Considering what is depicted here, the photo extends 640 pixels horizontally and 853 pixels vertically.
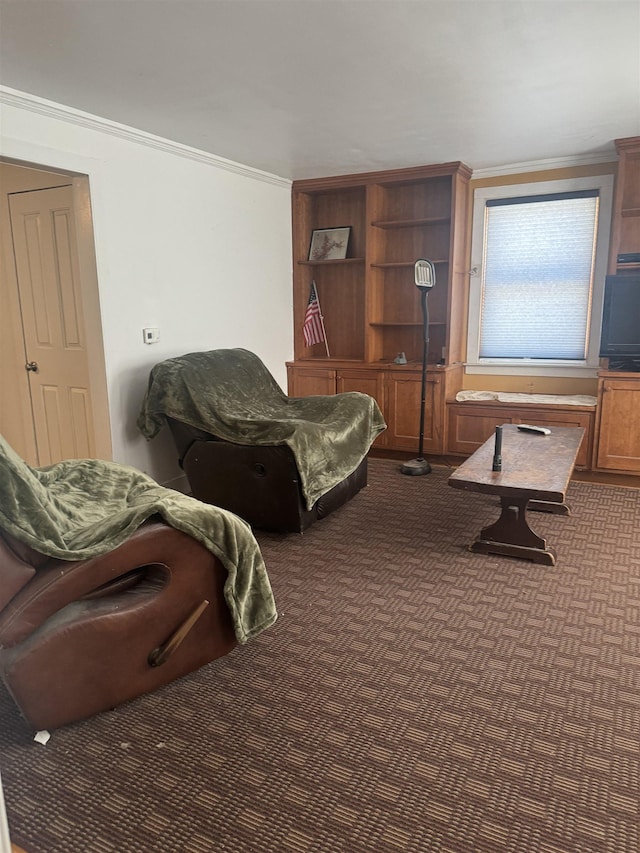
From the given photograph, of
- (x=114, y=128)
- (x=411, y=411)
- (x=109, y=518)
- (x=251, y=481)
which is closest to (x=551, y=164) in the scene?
(x=411, y=411)

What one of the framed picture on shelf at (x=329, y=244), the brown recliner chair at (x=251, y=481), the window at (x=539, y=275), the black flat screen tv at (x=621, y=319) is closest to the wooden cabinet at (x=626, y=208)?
the black flat screen tv at (x=621, y=319)

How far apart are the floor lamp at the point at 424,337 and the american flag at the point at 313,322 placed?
1117 millimetres

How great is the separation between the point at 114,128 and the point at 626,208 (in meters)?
3.43

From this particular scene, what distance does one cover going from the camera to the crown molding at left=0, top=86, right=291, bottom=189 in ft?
9.76

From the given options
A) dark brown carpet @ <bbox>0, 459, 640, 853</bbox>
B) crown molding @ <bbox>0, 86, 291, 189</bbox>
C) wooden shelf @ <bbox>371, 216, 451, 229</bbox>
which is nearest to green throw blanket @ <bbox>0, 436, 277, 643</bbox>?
dark brown carpet @ <bbox>0, 459, 640, 853</bbox>

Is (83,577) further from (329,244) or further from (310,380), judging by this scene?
(329,244)

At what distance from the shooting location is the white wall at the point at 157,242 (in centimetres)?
328

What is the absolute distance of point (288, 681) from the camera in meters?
2.17

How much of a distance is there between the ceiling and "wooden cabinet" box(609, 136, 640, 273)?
0.21 metres

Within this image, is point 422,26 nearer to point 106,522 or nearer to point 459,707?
point 106,522

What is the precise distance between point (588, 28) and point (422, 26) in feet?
2.23

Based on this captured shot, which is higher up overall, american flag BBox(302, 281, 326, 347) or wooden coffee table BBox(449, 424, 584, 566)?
american flag BBox(302, 281, 326, 347)

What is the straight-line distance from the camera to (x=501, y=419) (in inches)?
184

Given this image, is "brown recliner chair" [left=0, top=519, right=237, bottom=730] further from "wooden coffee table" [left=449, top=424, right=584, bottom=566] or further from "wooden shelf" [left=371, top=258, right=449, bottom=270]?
"wooden shelf" [left=371, top=258, right=449, bottom=270]
